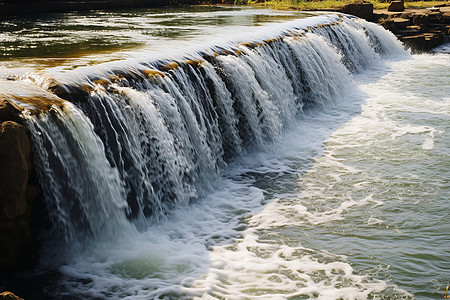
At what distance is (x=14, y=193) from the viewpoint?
179 inches

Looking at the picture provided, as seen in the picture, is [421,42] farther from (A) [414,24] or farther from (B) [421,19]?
(A) [414,24]

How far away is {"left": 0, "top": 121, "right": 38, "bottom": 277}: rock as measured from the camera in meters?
4.50

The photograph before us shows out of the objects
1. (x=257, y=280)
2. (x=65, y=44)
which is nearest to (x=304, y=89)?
(x=65, y=44)

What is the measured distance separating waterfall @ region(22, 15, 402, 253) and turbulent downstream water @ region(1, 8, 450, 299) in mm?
19

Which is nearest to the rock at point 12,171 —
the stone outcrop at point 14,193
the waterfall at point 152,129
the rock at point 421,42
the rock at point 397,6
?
the stone outcrop at point 14,193

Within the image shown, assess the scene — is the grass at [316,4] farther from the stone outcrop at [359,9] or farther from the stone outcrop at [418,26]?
the stone outcrop at [418,26]

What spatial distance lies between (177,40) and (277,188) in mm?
4333

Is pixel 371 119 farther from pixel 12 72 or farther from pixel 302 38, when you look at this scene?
pixel 12 72

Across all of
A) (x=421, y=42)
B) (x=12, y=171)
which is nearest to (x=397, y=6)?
(x=421, y=42)

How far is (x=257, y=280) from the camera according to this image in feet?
15.8

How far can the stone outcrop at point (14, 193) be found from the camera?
4504 mm

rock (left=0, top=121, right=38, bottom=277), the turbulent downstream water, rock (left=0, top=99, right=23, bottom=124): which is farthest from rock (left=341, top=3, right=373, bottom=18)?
rock (left=0, top=121, right=38, bottom=277)

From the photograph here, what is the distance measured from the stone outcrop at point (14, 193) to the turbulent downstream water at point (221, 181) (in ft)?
0.56

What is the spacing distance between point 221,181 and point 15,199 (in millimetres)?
3396
